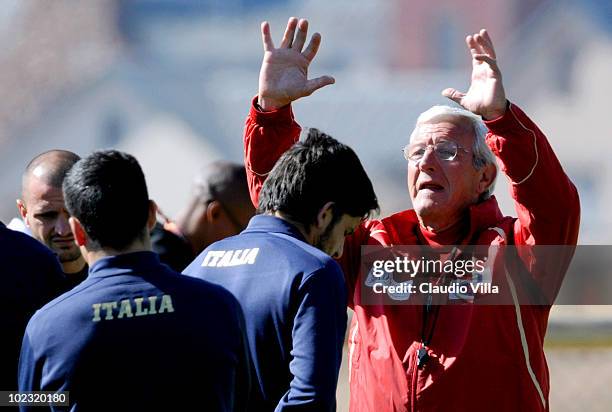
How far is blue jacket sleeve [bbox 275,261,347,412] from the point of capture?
2426 mm

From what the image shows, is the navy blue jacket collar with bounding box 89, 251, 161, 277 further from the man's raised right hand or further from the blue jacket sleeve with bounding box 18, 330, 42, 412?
the man's raised right hand

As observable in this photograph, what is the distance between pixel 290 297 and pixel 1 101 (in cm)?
654

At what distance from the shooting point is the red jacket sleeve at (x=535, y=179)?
9.47 ft

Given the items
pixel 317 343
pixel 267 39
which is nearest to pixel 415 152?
pixel 267 39

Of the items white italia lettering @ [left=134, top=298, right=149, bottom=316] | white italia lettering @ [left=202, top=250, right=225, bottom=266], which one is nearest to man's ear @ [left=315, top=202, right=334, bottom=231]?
white italia lettering @ [left=202, top=250, right=225, bottom=266]

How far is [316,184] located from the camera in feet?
8.61

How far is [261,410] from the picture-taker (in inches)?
100

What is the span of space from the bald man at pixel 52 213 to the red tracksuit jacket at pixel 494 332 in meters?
1.29

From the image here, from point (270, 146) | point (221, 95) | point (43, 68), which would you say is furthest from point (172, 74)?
point (270, 146)

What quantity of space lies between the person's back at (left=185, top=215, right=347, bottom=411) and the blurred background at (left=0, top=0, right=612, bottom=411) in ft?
13.0

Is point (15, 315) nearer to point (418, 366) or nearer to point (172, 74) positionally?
point (418, 366)

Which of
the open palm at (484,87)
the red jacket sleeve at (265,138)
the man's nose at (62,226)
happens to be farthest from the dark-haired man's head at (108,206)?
the man's nose at (62,226)
